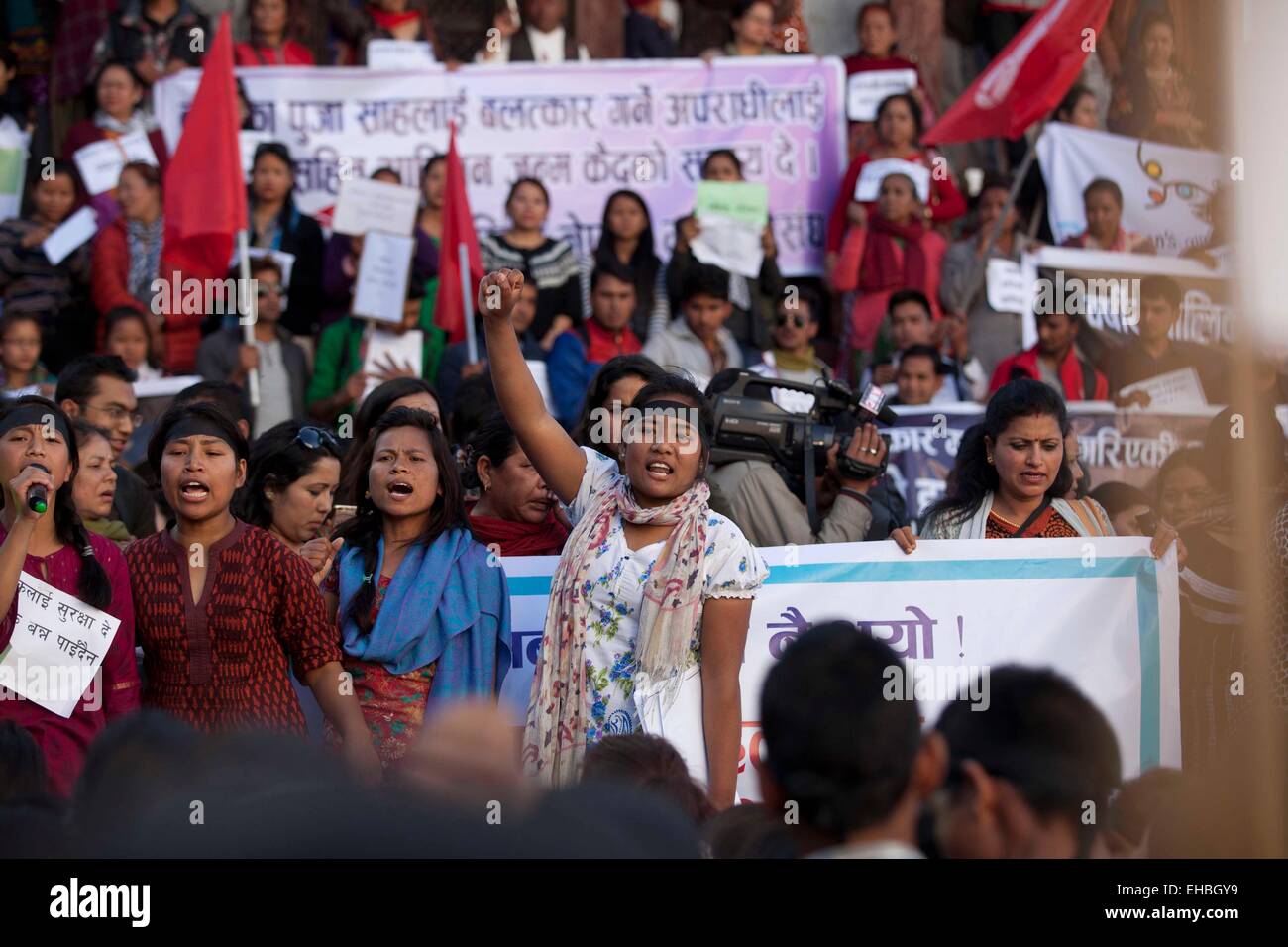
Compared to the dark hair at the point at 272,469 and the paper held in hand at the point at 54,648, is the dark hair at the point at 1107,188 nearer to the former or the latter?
the dark hair at the point at 272,469

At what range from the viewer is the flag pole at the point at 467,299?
26.5ft

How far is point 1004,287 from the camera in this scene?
30.3 feet

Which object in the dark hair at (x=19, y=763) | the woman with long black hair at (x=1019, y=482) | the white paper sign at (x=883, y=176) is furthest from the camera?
the white paper sign at (x=883, y=176)

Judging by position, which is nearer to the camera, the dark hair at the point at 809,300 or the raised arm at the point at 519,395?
the raised arm at the point at 519,395

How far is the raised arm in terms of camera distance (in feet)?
14.7

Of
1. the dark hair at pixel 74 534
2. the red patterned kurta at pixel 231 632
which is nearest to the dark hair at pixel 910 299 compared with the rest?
the red patterned kurta at pixel 231 632

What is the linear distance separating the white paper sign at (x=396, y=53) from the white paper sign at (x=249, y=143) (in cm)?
89

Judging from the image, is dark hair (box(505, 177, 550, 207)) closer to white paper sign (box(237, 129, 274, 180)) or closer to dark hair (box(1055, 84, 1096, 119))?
white paper sign (box(237, 129, 274, 180))

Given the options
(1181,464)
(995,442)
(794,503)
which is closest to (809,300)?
(1181,464)

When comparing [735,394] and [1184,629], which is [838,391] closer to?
[735,394]

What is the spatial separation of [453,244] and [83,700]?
4275mm

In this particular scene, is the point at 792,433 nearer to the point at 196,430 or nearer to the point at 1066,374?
the point at 196,430

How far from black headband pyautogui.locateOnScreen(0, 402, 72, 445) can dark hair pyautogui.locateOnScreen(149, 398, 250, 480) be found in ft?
0.79
